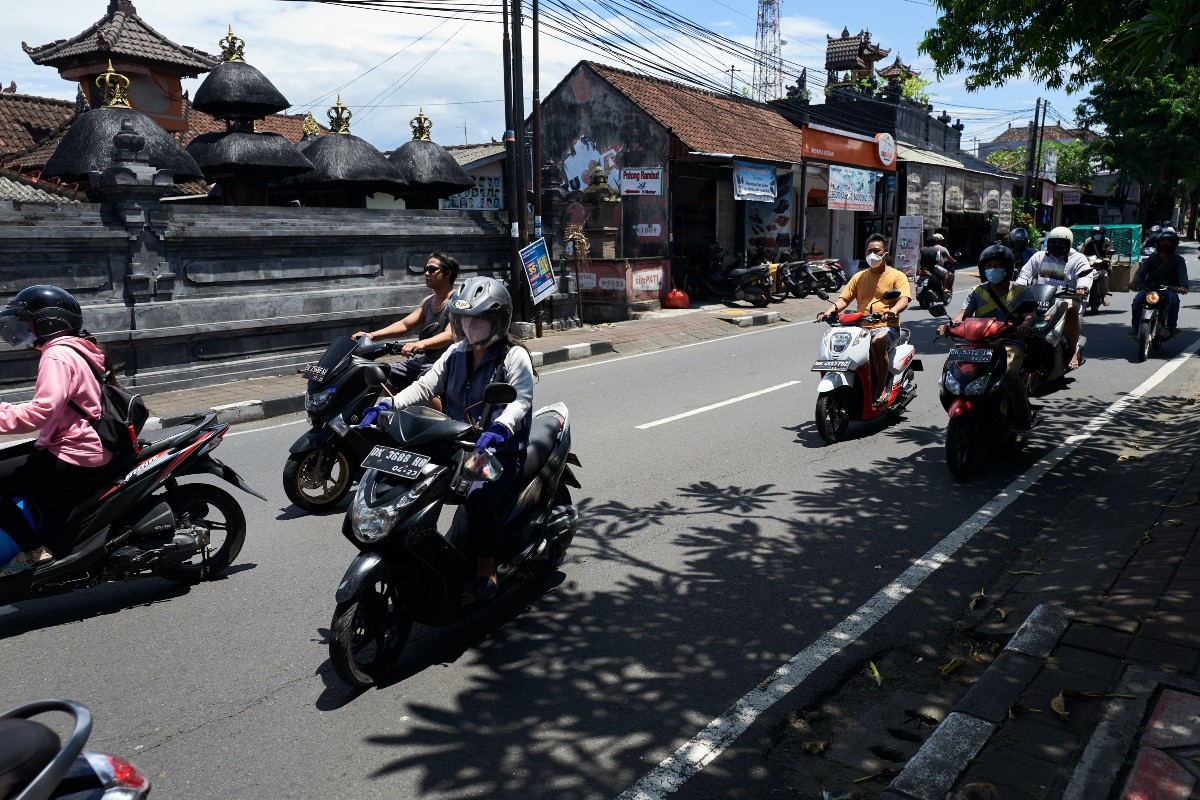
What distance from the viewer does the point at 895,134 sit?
110 feet

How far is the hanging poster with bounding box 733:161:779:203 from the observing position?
72.3 feet

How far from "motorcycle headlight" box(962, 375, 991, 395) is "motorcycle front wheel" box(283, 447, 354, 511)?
15.2 feet

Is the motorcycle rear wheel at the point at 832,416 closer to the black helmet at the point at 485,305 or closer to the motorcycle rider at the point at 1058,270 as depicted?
the motorcycle rider at the point at 1058,270

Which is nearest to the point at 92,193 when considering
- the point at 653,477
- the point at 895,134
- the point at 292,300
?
the point at 292,300

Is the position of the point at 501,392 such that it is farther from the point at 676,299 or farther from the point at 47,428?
the point at 676,299

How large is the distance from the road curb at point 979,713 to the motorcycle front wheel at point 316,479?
14.4ft

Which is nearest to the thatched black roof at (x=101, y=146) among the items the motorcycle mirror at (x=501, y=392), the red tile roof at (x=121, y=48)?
the red tile roof at (x=121, y=48)

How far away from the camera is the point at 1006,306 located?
7.25 m

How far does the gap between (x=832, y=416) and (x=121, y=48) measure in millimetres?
23181

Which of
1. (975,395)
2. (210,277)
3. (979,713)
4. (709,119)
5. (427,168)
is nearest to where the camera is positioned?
(979,713)

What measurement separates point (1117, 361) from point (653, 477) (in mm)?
8209

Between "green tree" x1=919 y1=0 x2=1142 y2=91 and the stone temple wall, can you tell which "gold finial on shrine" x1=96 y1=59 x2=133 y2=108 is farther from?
"green tree" x1=919 y1=0 x2=1142 y2=91

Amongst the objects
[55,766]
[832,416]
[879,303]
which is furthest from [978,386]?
[55,766]

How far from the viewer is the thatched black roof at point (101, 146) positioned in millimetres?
14844
